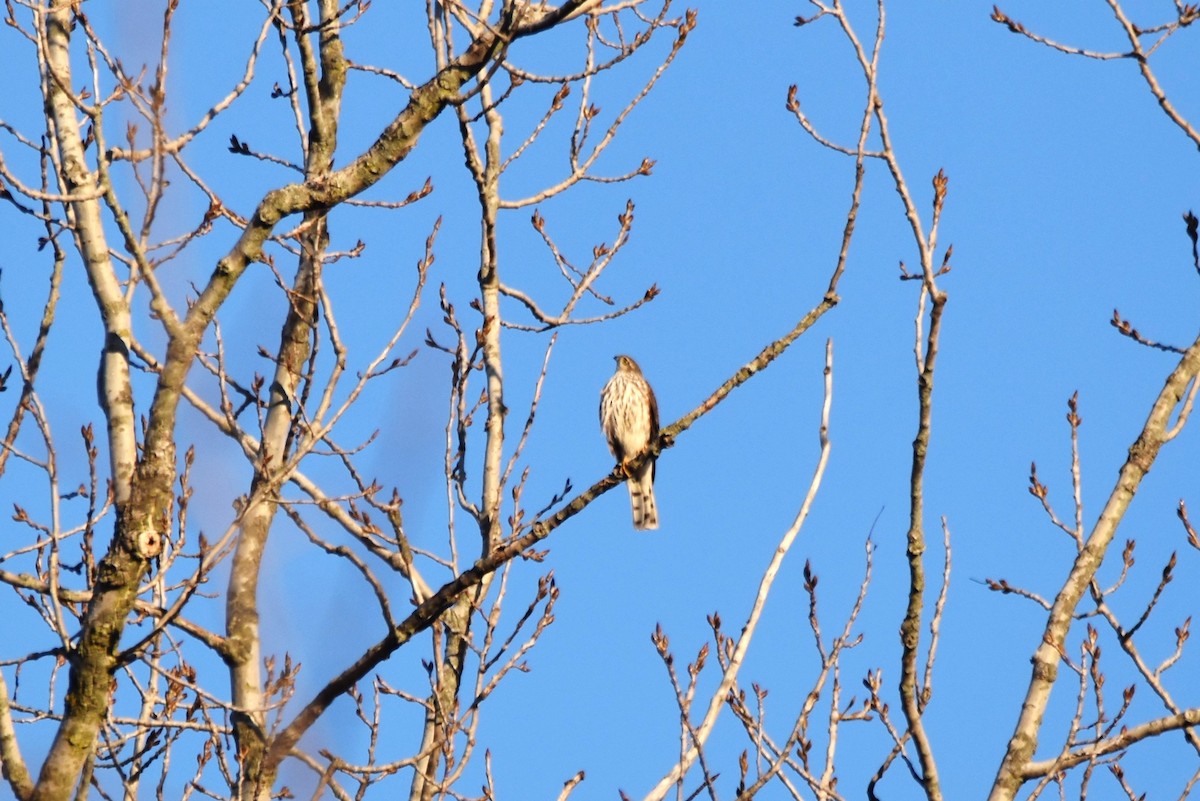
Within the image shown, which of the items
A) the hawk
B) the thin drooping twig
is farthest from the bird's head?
the thin drooping twig

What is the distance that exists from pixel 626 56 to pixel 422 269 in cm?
136

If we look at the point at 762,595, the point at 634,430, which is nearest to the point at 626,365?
the point at 634,430

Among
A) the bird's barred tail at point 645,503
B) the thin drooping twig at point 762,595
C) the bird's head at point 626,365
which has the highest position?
the bird's head at point 626,365

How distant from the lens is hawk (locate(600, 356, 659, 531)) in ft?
33.3

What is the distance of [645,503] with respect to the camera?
402 inches

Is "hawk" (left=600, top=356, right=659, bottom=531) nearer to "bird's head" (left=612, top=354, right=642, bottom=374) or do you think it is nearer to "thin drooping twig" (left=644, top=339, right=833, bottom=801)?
"bird's head" (left=612, top=354, right=642, bottom=374)

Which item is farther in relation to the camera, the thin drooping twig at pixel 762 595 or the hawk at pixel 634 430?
the hawk at pixel 634 430

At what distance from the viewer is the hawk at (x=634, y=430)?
10148 millimetres

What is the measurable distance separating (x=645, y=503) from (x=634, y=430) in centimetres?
55

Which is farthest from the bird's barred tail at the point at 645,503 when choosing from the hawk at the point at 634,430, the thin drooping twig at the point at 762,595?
the thin drooping twig at the point at 762,595

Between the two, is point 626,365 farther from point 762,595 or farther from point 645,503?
point 762,595

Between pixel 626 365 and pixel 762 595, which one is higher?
pixel 626 365

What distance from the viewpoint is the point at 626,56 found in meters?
5.51

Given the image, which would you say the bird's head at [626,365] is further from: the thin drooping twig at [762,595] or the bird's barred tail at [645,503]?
the thin drooping twig at [762,595]
